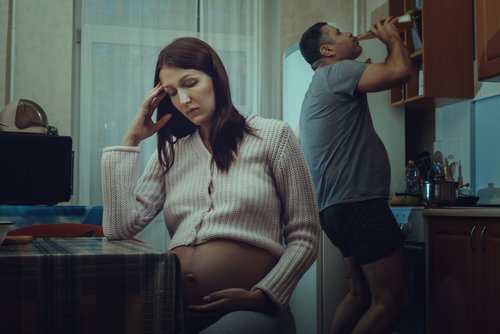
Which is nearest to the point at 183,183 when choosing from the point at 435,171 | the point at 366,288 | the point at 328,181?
the point at 328,181

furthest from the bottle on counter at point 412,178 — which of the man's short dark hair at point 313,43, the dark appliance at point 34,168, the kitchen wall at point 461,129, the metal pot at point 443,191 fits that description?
the dark appliance at point 34,168

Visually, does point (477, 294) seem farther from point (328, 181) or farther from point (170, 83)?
point (170, 83)

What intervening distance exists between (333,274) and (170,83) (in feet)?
6.62

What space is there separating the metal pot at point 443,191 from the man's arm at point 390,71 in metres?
0.78

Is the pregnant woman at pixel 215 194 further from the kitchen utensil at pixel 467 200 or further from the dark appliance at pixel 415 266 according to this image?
the kitchen utensil at pixel 467 200

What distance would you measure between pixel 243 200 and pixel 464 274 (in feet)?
5.23

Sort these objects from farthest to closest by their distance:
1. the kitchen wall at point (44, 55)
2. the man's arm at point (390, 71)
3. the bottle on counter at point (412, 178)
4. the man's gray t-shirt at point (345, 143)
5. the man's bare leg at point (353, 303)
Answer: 1. the kitchen wall at point (44, 55)
2. the bottle on counter at point (412, 178)
3. the man's bare leg at point (353, 303)
4. the man's gray t-shirt at point (345, 143)
5. the man's arm at point (390, 71)

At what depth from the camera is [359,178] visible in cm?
217

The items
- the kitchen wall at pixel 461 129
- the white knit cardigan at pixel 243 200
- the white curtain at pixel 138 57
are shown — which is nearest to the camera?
the white knit cardigan at pixel 243 200

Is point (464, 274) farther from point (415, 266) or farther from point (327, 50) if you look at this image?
point (327, 50)

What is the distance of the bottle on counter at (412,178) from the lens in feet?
10.7

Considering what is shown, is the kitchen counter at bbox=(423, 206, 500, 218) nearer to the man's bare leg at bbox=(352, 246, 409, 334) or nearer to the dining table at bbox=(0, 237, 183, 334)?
the man's bare leg at bbox=(352, 246, 409, 334)

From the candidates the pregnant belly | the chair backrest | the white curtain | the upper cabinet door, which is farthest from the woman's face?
the white curtain

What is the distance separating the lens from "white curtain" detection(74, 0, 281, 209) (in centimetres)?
364
